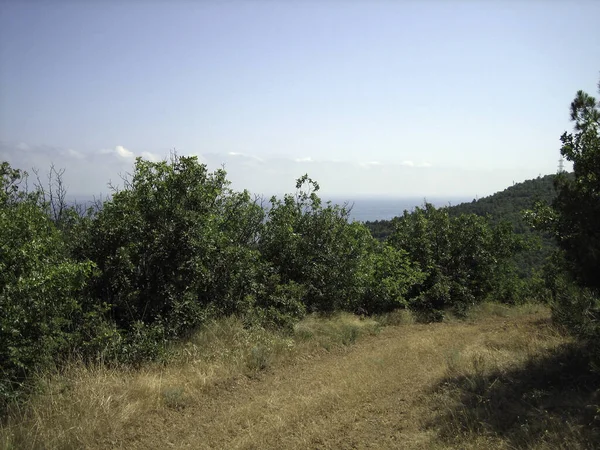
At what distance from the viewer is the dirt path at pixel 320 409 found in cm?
455

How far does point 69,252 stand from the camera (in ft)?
24.4

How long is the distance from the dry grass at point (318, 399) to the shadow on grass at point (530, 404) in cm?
2

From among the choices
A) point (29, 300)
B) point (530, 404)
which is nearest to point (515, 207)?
point (530, 404)

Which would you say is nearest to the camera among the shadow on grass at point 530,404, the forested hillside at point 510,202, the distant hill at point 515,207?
the shadow on grass at point 530,404

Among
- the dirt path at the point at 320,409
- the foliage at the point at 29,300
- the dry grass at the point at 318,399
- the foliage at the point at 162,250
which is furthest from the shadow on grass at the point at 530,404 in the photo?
the foliage at the point at 29,300

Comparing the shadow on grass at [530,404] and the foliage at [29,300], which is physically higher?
the foliage at [29,300]

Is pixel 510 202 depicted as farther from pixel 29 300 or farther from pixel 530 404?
pixel 29 300

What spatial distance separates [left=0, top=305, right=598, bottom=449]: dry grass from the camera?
4.37m

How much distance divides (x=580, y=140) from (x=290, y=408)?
19.0 feet

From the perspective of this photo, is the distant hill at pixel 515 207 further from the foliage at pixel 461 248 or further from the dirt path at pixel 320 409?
the dirt path at pixel 320 409

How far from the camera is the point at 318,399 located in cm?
559

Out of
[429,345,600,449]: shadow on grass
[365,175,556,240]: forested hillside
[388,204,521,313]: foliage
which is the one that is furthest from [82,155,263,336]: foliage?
[365,175,556,240]: forested hillside

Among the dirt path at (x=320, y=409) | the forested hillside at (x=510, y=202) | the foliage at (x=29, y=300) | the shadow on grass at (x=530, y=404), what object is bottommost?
the dirt path at (x=320, y=409)

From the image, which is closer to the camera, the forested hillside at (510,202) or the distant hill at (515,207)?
the distant hill at (515,207)
